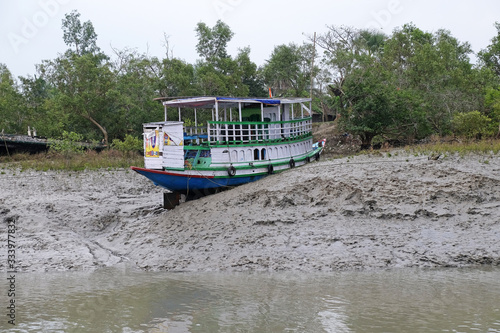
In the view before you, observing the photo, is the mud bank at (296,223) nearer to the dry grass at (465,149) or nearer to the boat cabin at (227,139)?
the dry grass at (465,149)

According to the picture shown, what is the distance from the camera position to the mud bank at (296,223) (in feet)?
42.3

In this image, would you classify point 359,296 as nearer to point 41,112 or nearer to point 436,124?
point 436,124

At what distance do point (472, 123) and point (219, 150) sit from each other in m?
13.7


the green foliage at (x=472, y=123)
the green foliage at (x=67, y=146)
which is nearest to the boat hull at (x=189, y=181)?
the green foliage at (x=67, y=146)

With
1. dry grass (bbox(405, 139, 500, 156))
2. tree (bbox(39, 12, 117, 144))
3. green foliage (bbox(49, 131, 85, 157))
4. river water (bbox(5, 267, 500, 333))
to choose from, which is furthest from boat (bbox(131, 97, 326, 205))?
tree (bbox(39, 12, 117, 144))

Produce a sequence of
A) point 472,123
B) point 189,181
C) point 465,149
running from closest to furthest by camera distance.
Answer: point 189,181, point 465,149, point 472,123

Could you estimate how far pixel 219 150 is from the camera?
63.6 ft

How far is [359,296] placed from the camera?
9.95 metres

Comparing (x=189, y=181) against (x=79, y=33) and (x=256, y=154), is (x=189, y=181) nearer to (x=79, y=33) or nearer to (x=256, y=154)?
(x=256, y=154)

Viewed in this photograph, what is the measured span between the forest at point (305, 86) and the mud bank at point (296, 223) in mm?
8023

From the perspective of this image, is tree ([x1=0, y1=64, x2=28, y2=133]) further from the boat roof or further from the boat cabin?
the boat roof

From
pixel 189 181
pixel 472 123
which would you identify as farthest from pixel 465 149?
pixel 189 181

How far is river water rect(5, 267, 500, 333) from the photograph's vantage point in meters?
8.57

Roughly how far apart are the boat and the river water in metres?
6.29
